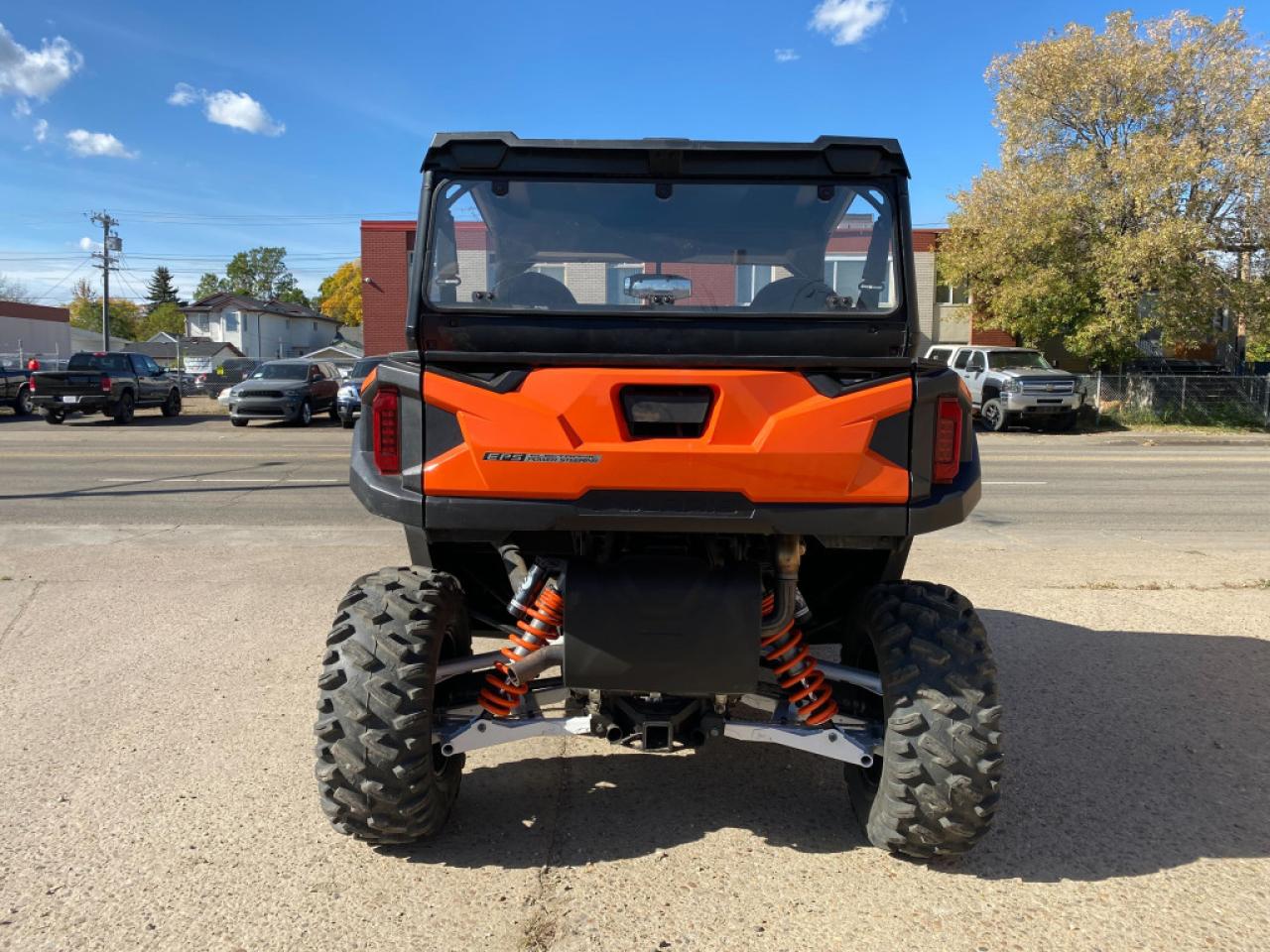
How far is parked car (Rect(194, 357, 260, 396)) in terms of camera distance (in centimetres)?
4440

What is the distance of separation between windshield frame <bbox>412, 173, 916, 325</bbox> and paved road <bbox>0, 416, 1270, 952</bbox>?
1822 mm

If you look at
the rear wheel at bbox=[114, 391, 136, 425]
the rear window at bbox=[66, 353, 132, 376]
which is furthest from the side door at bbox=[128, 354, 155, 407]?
the rear wheel at bbox=[114, 391, 136, 425]

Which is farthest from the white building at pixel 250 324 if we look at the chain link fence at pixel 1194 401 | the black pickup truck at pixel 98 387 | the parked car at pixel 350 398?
the chain link fence at pixel 1194 401

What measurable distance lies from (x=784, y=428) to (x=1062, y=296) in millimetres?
25461

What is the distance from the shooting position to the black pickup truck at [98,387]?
22.2 metres

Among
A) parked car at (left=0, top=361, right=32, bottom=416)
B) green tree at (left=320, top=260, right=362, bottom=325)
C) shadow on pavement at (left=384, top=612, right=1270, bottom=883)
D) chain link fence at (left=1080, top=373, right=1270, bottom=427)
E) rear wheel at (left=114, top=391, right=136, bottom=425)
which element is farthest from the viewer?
green tree at (left=320, top=260, right=362, bottom=325)

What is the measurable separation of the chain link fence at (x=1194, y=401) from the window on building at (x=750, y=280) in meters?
25.1

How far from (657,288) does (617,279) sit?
6.0 inches

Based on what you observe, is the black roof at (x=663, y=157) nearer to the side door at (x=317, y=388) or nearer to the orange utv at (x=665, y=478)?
the orange utv at (x=665, y=478)

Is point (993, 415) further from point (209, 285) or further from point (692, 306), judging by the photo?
point (209, 285)

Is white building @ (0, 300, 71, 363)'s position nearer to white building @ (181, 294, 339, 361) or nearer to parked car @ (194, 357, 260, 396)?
parked car @ (194, 357, 260, 396)

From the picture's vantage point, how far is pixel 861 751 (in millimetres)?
2975

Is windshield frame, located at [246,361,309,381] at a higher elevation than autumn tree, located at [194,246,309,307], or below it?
below

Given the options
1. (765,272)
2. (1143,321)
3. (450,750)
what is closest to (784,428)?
(765,272)
